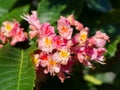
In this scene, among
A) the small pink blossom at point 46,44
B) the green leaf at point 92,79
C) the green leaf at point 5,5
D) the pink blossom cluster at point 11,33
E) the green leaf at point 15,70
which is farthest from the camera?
the green leaf at point 92,79

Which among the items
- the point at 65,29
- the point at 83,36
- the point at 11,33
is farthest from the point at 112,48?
the point at 11,33

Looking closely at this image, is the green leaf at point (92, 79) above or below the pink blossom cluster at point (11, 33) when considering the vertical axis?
below

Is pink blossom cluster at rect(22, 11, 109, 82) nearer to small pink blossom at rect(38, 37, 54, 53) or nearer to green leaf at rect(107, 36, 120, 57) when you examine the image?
small pink blossom at rect(38, 37, 54, 53)

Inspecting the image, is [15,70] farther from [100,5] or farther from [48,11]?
[100,5]

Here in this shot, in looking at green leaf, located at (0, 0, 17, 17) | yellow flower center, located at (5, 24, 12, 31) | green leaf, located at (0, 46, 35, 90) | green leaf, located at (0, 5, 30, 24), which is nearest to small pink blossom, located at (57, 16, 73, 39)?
green leaf, located at (0, 46, 35, 90)

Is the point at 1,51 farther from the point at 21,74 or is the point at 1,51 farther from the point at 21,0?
the point at 21,0

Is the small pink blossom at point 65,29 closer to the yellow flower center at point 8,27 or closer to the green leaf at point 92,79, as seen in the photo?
the yellow flower center at point 8,27

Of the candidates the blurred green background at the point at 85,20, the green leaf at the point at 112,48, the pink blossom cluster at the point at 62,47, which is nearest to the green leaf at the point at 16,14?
the blurred green background at the point at 85,20
